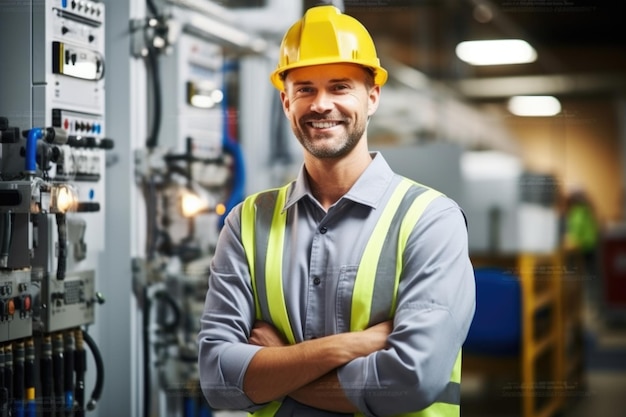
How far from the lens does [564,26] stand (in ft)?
39.3

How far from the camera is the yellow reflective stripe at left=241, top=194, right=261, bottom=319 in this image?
220cm

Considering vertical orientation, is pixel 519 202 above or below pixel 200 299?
above

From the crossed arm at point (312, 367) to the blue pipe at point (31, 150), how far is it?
1.05 m

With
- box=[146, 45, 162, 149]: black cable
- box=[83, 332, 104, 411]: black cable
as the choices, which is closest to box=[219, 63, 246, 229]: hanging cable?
box=[146, 45, 162, 149]: black cable

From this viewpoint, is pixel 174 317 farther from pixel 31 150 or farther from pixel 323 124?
pixel 323 124

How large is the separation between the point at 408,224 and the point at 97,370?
4.58 ft

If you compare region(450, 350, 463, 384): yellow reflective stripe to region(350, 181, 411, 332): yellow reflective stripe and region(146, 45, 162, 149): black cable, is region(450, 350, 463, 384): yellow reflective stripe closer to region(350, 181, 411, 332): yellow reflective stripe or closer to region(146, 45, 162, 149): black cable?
region(350, 181, 411, 332): yellow reflective stripe

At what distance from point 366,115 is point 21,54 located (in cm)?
127

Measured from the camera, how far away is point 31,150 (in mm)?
2596

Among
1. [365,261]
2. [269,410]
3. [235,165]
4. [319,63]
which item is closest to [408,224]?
[365,261]

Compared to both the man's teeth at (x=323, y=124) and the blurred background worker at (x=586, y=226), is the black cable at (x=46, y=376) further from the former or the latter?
the blurred background worker at (x=586, y=226)

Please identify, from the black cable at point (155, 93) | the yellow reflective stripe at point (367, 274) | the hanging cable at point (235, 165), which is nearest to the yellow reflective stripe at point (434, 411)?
the yellow reflective stripe at point (367, 274)

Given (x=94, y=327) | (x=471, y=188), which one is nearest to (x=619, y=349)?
(x=471, y=188)

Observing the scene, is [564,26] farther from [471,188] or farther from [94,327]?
[94,327]
